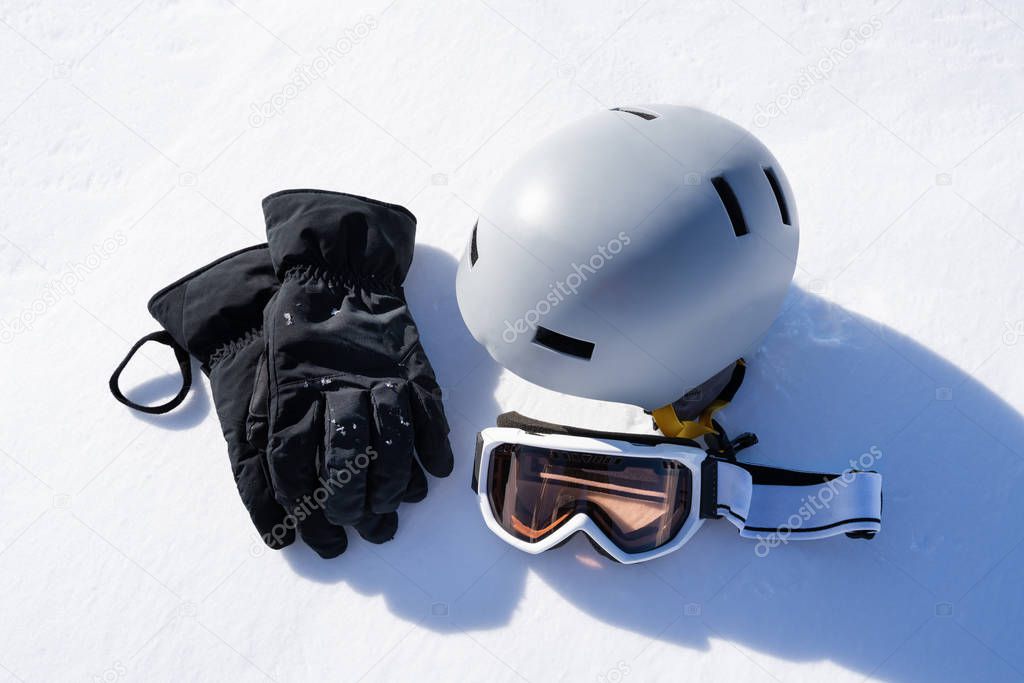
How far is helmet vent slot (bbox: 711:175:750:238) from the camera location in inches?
80.3

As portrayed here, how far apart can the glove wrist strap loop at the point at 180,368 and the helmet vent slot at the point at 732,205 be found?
1.82 metres

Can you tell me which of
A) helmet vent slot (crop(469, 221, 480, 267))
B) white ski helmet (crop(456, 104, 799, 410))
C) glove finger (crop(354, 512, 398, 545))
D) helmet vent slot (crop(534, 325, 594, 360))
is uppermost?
white ski helmet (crop(456, 104, 799, 410))

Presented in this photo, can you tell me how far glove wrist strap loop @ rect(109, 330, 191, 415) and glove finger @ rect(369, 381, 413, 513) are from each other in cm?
72

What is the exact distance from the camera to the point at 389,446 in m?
2.36

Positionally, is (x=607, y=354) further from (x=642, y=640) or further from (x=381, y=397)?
(x=642, y=640)

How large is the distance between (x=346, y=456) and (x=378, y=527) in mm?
297

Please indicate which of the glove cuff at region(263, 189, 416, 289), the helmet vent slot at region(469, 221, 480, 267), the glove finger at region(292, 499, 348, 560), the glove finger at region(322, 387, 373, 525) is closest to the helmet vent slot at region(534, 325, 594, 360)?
the helmet vent slot at region(469, 221, 480, 267)

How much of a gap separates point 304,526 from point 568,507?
2.66 ft

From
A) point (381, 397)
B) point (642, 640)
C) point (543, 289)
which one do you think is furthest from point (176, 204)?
point (642, 640)

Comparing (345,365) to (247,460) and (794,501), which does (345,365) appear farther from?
(794,501)

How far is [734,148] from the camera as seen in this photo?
6.82 ft

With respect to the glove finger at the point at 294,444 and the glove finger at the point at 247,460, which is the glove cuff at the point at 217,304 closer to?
the glove finger at the point at 247,460

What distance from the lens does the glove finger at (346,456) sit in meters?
2.33

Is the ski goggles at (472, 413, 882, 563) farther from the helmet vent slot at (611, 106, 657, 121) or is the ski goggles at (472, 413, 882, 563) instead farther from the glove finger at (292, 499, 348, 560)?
the helmet vent slot at (611, 106, 657, 121)
